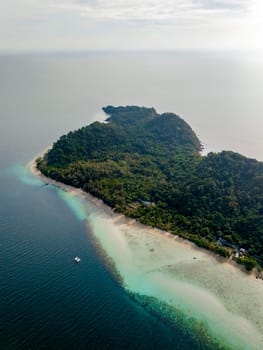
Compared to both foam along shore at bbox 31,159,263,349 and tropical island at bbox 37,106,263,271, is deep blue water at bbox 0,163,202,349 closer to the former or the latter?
foam along shore at bbox 31,159,263,349

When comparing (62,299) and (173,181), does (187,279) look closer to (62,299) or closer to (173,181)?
(62,299)

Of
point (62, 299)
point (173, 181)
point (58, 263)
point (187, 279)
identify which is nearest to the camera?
point (62, 299)

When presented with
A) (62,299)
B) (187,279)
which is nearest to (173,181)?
(187,279)

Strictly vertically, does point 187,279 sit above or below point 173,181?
below

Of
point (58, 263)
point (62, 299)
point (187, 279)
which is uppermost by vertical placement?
point (58, 263)

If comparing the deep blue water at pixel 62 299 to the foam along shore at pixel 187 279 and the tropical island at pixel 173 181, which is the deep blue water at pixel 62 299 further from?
the tropical island at pixel 173 181

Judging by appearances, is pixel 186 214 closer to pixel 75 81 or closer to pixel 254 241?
pixel 254 241

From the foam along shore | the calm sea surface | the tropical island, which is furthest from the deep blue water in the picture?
the tropical island
